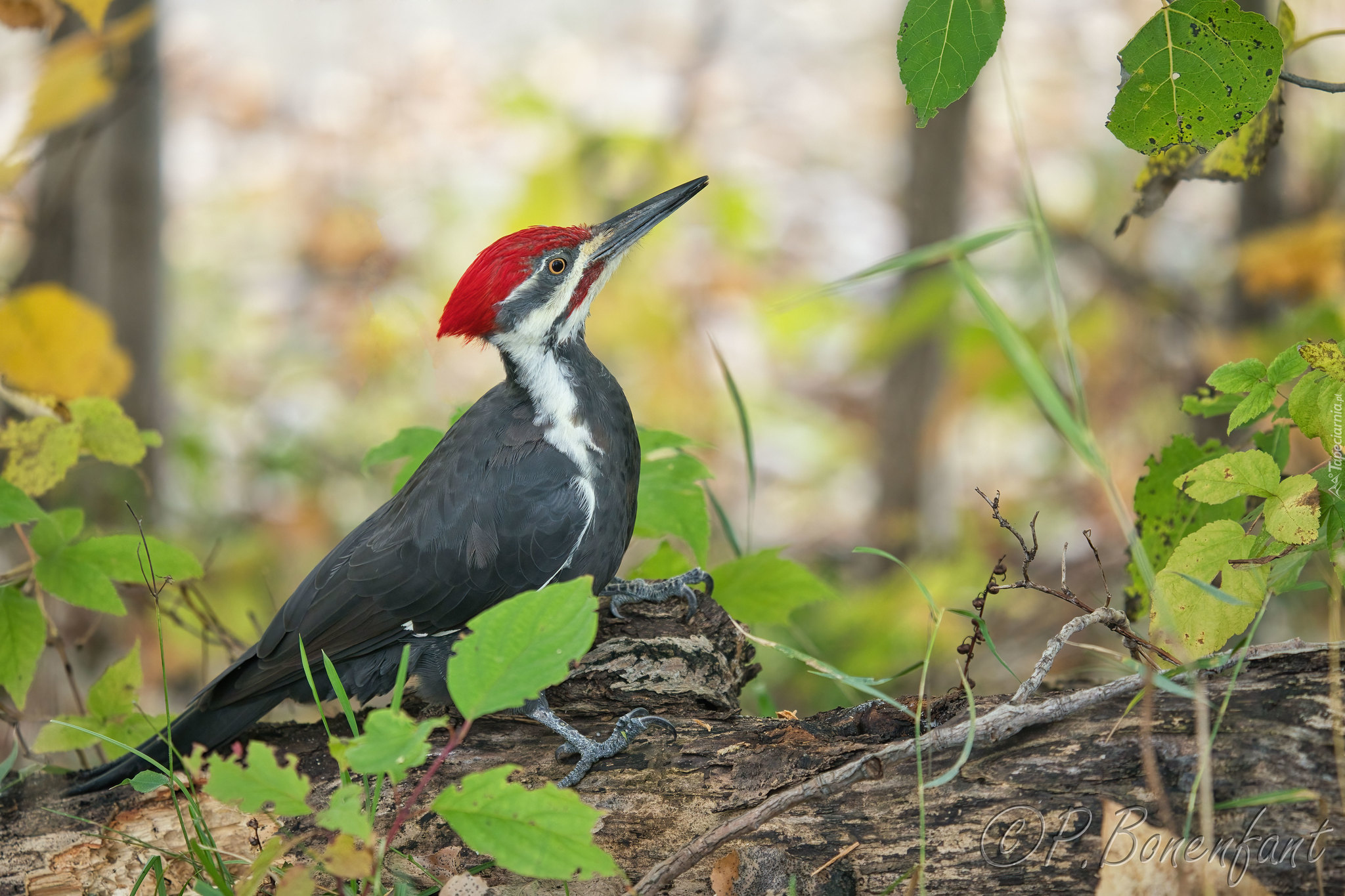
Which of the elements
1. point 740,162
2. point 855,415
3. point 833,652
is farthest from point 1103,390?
point 740,162

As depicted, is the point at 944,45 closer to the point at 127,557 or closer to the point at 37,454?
the point at 127,557

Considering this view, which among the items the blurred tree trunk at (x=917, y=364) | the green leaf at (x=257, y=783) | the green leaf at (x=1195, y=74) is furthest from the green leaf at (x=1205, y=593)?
the blurred tree trunk at (x=917, y=364)

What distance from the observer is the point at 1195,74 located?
1.66m

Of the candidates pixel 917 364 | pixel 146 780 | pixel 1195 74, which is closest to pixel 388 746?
pixel 146 780

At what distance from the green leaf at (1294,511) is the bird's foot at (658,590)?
4.23 feet

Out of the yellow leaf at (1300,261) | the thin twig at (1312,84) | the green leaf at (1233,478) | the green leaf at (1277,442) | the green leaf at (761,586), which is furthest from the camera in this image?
the yellow leaf at (1300,261)

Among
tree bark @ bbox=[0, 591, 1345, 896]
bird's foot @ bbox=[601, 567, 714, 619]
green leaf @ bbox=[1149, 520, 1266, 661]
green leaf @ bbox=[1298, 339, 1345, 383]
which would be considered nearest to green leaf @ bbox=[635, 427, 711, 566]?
bird's foot @ bbox=[601, 567, 714, 619]

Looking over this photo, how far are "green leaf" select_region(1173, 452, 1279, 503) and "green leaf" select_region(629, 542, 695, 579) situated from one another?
54.3 inches

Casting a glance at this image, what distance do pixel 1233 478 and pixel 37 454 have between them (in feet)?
8.57

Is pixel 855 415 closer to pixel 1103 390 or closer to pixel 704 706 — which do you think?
pixel 1103 390

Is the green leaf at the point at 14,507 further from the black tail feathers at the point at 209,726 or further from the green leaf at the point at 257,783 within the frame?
the green leaf at the point at 257,783

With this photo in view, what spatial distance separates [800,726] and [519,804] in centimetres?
75

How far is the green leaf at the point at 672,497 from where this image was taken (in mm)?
2588

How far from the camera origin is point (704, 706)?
90.7 inches
